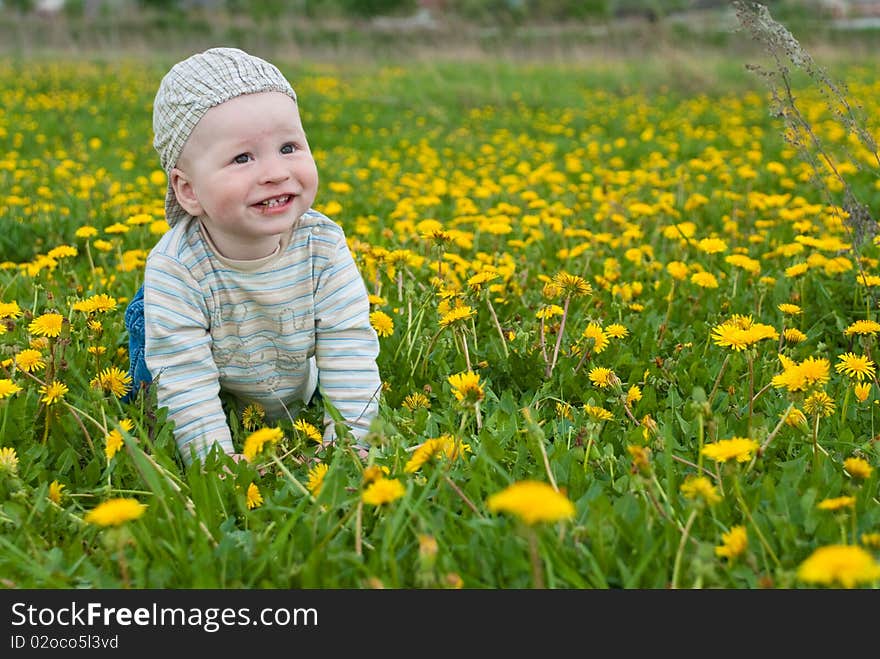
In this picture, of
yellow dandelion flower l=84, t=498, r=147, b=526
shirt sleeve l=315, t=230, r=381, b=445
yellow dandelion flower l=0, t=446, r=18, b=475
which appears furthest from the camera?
shirt sleeve l=315, t=230, r=381, b=445

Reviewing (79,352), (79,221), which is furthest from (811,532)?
(79,221)

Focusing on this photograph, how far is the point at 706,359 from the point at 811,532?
1.06 meters

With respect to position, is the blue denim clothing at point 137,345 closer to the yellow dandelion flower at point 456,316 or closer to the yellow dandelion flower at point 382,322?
the yellow dandelion flower at point 382,322

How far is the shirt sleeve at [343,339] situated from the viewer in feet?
7.79

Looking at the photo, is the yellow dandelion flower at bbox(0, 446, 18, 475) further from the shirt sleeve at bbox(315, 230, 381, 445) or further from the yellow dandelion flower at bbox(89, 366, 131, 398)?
the shirt sleeve at bbox(315, 230, 381, 445)

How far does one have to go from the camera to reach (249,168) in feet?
6.90

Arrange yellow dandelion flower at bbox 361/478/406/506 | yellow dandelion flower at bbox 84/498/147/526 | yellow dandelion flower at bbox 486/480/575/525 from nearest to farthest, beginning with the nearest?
yellow dandelion flower at bbox 486/480/575/525
yellow dandelion flower at bbox 84/498/147/526
yellow dandelion flower at bbox 361/478/406/506

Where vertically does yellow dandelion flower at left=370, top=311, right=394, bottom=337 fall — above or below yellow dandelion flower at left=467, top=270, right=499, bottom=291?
below

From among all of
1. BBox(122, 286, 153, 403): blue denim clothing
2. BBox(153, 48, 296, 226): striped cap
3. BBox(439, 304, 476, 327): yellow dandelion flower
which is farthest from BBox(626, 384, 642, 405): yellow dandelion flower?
BBox(122, 286, 153, 403): blue denim clothing

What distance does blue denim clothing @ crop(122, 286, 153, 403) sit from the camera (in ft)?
7.84

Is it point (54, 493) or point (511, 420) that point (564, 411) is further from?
point (54, 493)

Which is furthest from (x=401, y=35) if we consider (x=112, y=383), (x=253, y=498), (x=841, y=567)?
(x=841, y=567)

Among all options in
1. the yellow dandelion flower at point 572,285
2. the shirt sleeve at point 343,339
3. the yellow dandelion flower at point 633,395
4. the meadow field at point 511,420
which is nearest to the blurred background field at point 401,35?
the meadow field at point 511,420

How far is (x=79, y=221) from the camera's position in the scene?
4.46 metres
